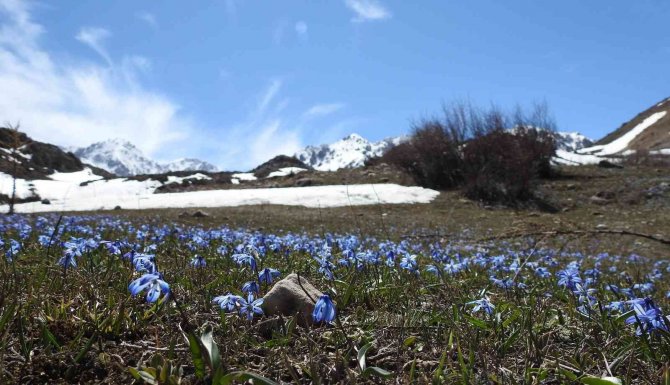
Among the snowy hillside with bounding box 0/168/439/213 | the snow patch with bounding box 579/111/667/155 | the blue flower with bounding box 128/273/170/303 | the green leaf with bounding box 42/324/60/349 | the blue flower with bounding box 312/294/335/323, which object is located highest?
the snow patch with bounding box 579/111/667/155

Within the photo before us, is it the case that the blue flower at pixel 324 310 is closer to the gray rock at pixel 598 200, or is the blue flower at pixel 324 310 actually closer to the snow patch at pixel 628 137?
the gray rock at pixel 598 200

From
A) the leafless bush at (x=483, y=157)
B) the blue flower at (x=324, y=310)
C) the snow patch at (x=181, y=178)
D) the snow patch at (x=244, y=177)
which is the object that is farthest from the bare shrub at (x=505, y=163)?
the snow patch at (x=181, y=178)

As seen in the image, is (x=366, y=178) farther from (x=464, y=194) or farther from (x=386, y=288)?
(x=386, y=288)

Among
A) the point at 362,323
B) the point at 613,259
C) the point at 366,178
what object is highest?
the point at 366,178

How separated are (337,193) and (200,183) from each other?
16.5 meters

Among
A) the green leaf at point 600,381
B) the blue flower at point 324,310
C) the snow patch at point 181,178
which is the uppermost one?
the snow patch at point 181,178

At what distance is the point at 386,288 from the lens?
3410mm

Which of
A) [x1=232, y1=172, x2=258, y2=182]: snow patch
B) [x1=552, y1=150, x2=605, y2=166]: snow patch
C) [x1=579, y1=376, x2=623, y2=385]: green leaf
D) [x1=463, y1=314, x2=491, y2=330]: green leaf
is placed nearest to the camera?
[x1=579, y1=376, x2=623, y2=385]: green leaf

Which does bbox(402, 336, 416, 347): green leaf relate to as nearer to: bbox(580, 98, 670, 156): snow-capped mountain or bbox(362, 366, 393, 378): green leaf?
bbox(362, 366, 393, 378): green leaf

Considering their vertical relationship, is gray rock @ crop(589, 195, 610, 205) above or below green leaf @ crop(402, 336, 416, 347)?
above

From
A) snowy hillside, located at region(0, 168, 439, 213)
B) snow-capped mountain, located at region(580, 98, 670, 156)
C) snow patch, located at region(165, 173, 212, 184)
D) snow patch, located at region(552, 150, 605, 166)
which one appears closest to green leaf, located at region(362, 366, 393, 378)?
snowy hillside, located at region(0, 168, 439, 213)

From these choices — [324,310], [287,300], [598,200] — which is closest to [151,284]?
[324,310]

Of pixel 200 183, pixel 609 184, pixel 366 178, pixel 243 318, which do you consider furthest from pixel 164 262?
pixel 200 183

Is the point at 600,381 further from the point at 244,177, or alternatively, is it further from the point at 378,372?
the point at 244,177
